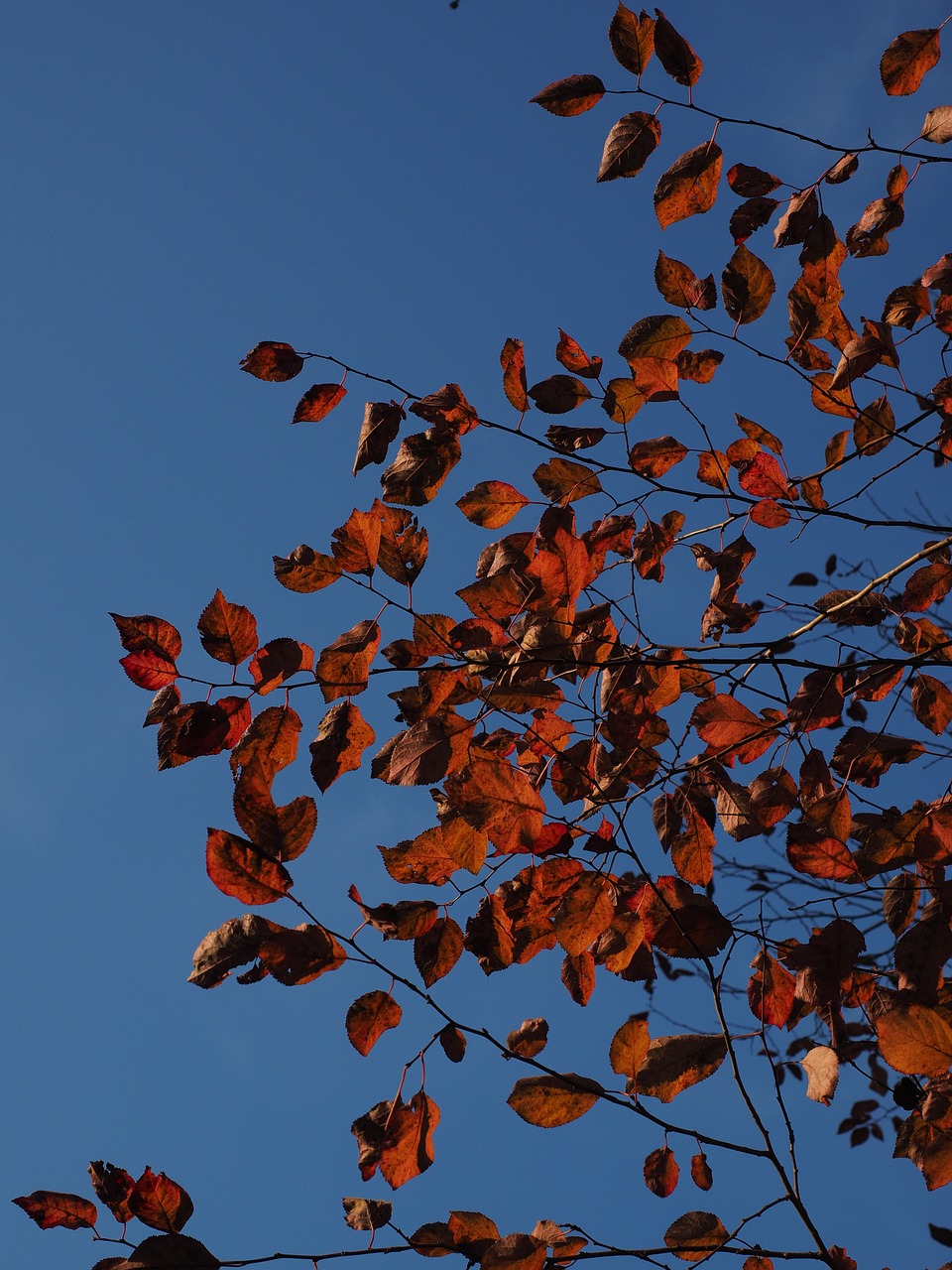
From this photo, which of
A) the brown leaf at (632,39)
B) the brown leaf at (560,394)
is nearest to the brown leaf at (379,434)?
the brown leaf at (560,394)

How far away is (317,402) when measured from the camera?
73.5 inches

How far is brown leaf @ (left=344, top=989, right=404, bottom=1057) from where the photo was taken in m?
1.36

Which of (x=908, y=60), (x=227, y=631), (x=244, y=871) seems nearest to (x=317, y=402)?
Answer: (x=227, y=631)

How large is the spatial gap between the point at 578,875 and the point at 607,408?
87 cm

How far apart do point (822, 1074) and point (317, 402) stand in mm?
1423

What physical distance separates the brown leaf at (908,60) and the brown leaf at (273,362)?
1.14 metres

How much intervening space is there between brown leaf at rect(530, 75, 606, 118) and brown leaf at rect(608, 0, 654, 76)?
59 mm

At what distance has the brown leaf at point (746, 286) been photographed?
1.75m

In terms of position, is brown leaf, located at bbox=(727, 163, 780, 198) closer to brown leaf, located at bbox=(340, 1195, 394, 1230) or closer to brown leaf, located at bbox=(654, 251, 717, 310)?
brown leaf, located at bbox=(654, 251, 717, 310)

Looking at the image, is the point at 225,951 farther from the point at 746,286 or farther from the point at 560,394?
the point at 746,286

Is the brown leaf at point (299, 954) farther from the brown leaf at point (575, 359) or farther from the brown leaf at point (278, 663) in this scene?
the brown leaf at point (575, 359)

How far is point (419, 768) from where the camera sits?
55.7 inches

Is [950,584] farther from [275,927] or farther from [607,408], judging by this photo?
[275,927]

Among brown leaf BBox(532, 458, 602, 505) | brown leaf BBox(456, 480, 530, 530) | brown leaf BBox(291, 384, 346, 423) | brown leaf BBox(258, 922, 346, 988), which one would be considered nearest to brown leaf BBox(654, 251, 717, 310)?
brown leaf BBox(532, 458, 602, 505)
